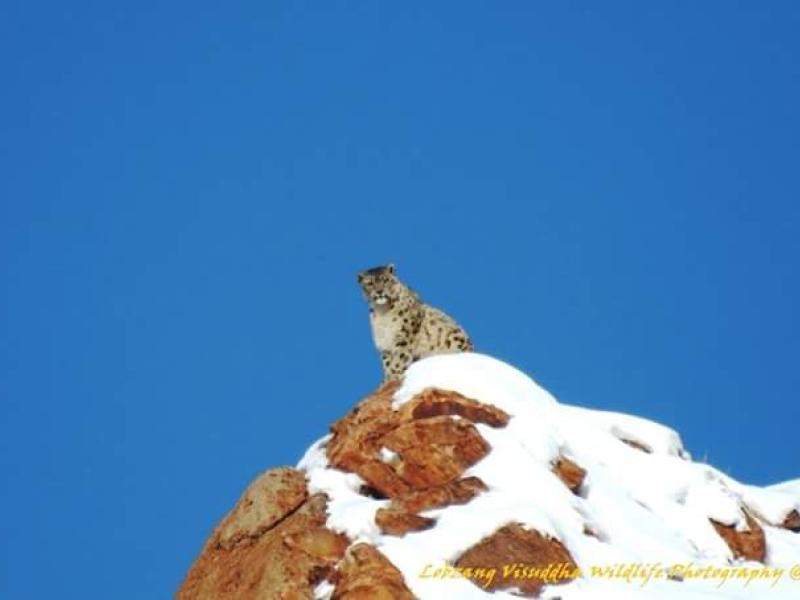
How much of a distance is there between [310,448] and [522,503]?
3840 millimetres

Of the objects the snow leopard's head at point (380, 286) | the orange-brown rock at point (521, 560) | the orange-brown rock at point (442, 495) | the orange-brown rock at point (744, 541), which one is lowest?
the orange-brown rock at point (521, 560)

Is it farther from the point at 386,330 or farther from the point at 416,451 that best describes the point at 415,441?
the point at 386,330

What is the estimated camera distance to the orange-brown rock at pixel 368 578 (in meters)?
12.9

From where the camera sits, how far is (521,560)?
13875 millimetres

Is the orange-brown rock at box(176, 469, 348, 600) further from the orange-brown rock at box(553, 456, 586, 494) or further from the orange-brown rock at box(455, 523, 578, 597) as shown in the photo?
the orange-brown rock at box(553, 456, 586, 494)

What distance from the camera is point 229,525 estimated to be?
52.5 feet

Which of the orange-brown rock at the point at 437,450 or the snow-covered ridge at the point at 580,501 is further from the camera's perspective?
the orange-brown rock at the point at 437,450

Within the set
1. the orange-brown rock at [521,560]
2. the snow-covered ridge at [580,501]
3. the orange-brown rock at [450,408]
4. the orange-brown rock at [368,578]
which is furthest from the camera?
the orange-brown rock at [450,408]

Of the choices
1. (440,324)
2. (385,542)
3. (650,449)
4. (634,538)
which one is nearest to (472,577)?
(385,542)

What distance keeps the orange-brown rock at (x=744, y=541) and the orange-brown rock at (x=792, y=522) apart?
1685 millimetres

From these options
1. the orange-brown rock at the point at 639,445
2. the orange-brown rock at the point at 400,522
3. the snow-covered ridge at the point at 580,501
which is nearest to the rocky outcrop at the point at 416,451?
the orange-brown rock at the point at 400,522

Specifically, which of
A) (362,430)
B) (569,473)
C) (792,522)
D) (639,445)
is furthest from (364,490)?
(792,522)

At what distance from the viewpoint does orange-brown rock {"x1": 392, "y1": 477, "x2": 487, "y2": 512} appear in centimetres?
1455

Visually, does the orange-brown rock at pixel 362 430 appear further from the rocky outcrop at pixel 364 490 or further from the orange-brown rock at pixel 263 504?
the orange-brown rock at pixel 263 504
